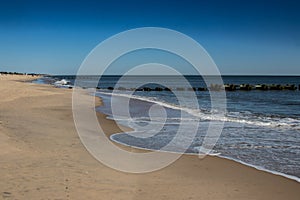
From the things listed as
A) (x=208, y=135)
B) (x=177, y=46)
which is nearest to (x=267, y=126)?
(x=208, y=135)

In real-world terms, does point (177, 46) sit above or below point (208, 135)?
above

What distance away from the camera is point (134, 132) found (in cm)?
1245

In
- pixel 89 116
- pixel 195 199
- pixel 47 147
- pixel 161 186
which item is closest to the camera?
pixel 195 199

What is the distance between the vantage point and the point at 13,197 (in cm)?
494

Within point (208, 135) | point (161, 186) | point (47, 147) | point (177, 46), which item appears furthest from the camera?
point (208, 135)

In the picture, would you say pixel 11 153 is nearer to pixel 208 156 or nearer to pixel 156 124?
pixel 208 156

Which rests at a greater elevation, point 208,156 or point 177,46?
point 177,46

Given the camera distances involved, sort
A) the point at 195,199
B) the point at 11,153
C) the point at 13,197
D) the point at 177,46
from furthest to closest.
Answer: the point at 177,46 → the point at 11,153 → the point at 195,199 → the point at 13,197

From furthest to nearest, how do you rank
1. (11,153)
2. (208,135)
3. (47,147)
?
(208,135)
(47,147)
(11,153)

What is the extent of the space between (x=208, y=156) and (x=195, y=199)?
3.33 m

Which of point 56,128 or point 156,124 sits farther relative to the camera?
point 156,124

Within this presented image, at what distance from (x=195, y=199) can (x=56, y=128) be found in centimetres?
798

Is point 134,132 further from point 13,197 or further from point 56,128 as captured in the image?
point 13,197

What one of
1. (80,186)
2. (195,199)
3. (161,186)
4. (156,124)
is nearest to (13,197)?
(80,186)
